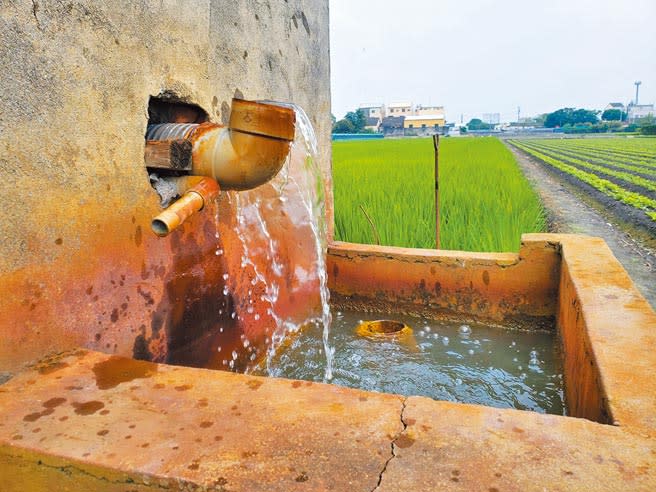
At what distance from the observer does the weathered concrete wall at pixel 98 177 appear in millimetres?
1410

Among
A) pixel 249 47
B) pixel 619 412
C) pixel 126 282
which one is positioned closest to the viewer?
pixel 619 412

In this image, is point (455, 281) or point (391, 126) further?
point (391, 126)

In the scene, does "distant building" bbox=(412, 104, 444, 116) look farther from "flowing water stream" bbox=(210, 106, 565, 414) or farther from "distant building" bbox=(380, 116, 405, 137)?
"flowing water stream" bbox=(210, 106, 565, 414)

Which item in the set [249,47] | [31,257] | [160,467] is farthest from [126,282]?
[249,47]

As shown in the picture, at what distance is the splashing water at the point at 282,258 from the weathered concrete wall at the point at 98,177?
265 millimetres

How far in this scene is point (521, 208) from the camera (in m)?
5.71

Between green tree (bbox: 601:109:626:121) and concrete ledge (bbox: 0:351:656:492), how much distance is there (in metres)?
106

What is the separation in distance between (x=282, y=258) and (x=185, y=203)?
1.59 m

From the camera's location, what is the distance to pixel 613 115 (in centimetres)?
9675

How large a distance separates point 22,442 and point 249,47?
84.3 inches

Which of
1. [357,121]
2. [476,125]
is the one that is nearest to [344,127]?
[357,121]

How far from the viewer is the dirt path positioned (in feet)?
15.9

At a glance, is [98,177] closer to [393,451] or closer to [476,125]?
[393,451]

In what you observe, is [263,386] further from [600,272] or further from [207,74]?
[600,272]
